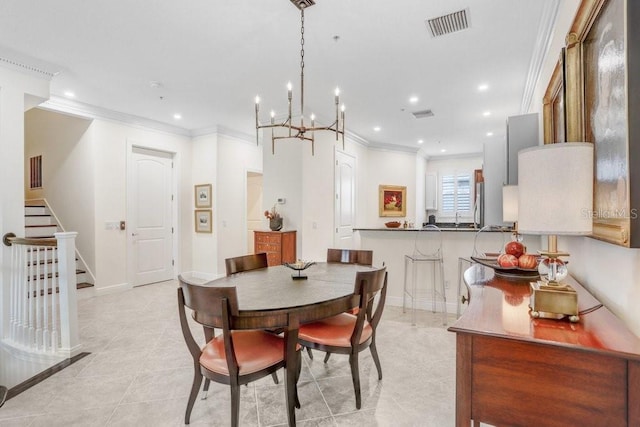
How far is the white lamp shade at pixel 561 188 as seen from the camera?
1072 millimetres

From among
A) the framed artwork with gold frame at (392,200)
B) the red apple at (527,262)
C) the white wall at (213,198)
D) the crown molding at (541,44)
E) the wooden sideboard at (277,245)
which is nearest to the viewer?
the red apple at (527,262)

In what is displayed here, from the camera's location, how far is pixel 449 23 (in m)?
2.76

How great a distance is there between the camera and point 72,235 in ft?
9.43

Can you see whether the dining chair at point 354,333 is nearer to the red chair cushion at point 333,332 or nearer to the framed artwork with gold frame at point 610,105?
the red chair cushion at point 333,332

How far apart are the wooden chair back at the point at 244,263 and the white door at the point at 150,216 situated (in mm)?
3496

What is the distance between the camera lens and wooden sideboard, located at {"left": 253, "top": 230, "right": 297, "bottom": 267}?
4859 millimetres

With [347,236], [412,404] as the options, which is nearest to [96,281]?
[347,236]

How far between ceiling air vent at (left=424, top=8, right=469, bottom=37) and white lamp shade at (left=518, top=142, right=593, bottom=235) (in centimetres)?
210

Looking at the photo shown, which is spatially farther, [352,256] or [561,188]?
[352,256]

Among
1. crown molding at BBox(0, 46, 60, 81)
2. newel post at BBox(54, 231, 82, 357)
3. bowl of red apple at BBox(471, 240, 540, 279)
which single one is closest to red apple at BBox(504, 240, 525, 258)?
bowl of red apple at BBox(471, 240, 540, 279)

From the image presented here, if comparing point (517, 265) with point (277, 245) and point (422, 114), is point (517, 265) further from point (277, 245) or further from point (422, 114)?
point (422, 114)

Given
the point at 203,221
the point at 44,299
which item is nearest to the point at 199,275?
the point at 203,221

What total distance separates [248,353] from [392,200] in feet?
20.4

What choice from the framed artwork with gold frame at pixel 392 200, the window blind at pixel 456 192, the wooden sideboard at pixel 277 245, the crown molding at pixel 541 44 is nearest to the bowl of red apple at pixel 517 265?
Answer: the crown molding at pixel 541 44
